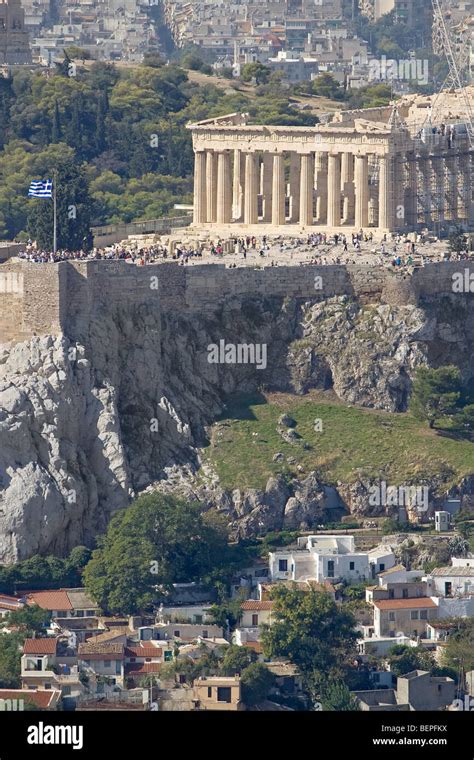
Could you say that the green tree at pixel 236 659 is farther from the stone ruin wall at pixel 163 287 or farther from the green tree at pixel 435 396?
the green tree at pixel 435 396

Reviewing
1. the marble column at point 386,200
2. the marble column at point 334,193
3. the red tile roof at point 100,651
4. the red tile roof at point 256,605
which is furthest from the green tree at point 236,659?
the marble column at point 334,193

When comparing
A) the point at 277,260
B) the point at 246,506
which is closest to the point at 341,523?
the point at 246,506

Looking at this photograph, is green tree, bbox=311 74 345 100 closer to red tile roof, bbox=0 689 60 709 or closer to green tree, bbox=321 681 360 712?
green tree, bbox=321 681 360 712

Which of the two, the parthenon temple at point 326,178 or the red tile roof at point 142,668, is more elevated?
the parthenon temple at point 326,178

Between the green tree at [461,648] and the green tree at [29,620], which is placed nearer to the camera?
the green tree at [461,648]

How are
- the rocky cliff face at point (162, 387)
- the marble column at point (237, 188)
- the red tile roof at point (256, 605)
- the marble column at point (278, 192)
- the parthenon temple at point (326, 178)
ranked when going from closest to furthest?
the red tile roof at point (256, 605)
the rocky cliff face at point (162, 387)
the parthenon temple at point (326, 178)
the marble column at point (278, 192)
the marble column at point (237, 188)
